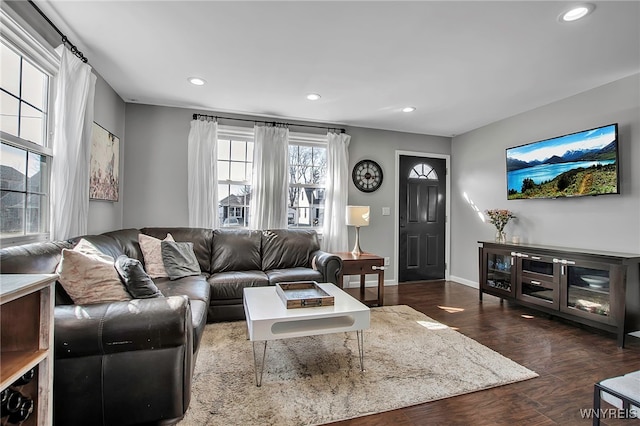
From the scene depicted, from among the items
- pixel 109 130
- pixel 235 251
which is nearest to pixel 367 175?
pixel 235 251

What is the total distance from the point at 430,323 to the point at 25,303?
305 centimetres

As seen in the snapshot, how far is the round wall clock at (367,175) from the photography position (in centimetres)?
462

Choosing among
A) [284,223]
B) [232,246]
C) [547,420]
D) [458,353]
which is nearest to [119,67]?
[232,246]

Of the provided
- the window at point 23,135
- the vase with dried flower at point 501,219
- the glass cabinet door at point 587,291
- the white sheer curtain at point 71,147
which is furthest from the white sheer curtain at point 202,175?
the glass cabinet door at point 587,291

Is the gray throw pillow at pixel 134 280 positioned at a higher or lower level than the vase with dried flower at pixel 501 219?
lower

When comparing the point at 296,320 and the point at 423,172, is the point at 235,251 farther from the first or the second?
the point at 423,172

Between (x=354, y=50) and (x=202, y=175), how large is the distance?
7.79 ft

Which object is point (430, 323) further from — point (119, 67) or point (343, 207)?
point (119, 67)

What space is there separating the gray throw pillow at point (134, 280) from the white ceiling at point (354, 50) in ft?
5.50

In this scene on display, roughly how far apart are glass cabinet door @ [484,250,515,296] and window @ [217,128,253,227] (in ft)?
10.7

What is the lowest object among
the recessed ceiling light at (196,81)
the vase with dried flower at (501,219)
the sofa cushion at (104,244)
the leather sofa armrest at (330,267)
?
the leather sofa armrest at (330,267)

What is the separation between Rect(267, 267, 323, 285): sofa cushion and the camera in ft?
10.2

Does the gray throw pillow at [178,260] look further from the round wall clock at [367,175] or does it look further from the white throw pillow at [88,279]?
the round wall clock at [367,175]

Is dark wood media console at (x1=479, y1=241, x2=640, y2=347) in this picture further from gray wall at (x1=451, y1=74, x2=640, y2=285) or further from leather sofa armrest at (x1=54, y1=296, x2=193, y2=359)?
leather sofa armrest at (x1=54, y1=296, x2=193, y2=359)
